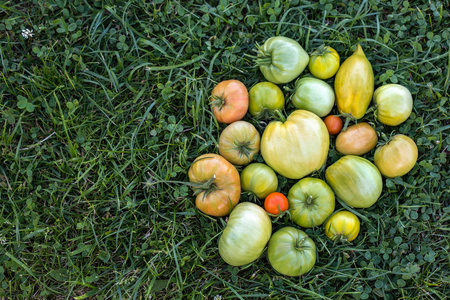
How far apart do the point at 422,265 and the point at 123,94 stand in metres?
3.04

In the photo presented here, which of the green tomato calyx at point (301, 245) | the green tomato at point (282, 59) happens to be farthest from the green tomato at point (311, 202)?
the green tomato at point (282, 59)

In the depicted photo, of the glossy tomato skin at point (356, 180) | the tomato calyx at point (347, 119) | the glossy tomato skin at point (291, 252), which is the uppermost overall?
the tomato calyx at point (347, 119)

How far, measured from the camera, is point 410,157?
3441 mm

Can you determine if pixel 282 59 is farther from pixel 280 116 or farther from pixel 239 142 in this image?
pixel 239 142

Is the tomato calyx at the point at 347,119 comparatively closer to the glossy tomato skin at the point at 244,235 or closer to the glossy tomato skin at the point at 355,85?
the glossy tomato skin at the point at 355,85

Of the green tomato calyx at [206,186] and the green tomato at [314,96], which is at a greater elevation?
the green tomato at [314,96]

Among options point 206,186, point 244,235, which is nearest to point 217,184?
point 206,186

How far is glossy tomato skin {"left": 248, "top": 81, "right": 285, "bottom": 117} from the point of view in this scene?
140 inches

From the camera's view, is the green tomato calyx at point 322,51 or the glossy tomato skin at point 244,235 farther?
the green tomato calyx at point 322,51

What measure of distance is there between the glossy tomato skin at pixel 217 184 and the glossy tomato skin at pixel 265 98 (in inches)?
22.1

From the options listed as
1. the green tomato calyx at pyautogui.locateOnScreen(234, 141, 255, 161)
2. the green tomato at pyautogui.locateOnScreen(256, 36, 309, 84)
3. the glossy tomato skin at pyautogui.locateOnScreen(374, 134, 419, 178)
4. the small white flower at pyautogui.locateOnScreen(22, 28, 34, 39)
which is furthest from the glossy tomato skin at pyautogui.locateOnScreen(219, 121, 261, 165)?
the small white flower at pyautogui.locateOnScreen(22, 28, 34, 39)

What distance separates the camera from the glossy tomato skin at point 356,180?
11.0ft

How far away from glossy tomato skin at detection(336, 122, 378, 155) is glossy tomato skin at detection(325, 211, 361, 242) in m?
0.55

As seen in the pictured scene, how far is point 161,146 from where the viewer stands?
372 centimetres
